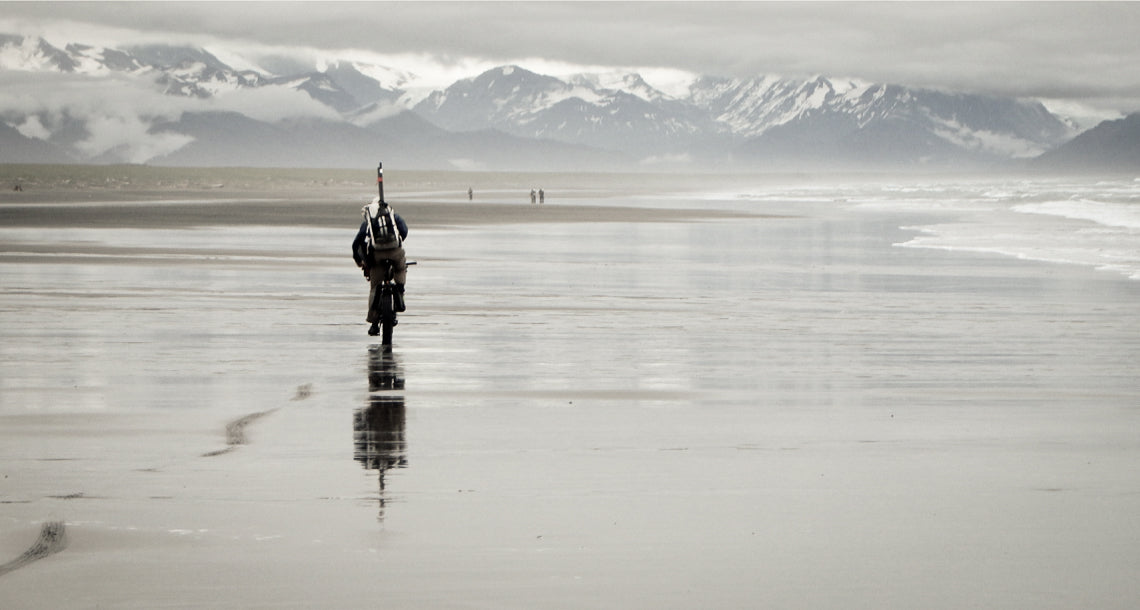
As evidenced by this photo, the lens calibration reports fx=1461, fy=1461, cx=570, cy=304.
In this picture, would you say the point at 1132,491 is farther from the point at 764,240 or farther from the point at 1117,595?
the point at 764,240

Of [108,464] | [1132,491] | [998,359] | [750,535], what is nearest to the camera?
[750,535]

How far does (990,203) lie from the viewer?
82.1 metres

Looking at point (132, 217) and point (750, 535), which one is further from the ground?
point (132, 217)

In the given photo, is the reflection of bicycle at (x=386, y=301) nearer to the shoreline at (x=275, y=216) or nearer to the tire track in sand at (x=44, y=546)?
the tire track in sand at (x=44, y=546)

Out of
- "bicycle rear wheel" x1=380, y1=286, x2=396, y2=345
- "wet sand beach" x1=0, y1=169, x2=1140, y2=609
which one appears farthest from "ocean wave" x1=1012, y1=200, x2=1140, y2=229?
"bicycle rear wheel" x1=380, y1=286, x2=396, y2=345

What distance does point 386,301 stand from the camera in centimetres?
1647

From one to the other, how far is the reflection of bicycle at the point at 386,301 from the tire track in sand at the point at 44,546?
8.63m

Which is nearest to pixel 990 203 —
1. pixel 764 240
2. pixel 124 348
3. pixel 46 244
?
pixel 764 240

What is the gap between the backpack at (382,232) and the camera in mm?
16766

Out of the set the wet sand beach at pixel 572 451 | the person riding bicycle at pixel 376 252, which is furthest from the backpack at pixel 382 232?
the wet sand beach at pixel 572 451

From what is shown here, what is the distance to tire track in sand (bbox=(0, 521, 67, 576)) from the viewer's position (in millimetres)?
6977

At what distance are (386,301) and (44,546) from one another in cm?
927

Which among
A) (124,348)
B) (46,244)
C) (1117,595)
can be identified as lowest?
(1117,595)

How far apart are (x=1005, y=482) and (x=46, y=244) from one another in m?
33.7
